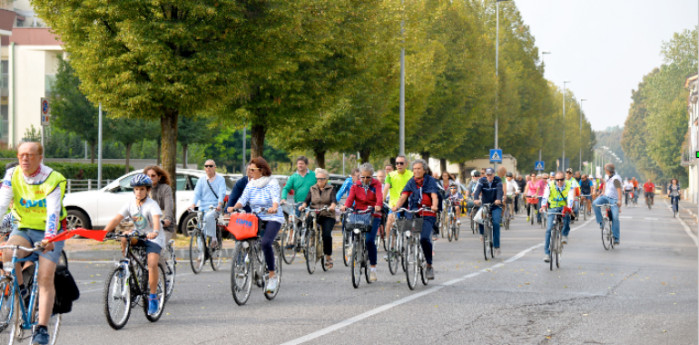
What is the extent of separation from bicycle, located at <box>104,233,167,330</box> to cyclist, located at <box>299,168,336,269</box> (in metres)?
5.65

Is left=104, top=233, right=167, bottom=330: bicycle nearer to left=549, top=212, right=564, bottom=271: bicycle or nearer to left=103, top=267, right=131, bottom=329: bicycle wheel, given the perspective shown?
left=103, top=267, right=131, bottom=329: bicycle wheel

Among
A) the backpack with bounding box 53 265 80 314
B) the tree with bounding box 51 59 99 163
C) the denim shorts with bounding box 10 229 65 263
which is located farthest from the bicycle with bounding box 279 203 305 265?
the tree with bounding box 51 59 99 163

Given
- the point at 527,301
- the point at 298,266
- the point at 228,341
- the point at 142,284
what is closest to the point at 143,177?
the point at 142,284

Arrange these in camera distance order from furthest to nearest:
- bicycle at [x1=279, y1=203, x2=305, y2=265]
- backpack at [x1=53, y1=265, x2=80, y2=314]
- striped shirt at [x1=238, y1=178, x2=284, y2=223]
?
bicycle at [x1=279, y1=203, x2=305, y2=265] < striped shirt at [x1=238, y1=178, x2=284, y2=223] < backpack at [x1=53, y1=265, x2=80, y2=314]

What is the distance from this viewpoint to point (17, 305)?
718cm

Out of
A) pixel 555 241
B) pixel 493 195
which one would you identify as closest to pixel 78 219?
pixel 493 195

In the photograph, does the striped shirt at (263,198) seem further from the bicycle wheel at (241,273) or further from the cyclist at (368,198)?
the cyclist at (368,198)

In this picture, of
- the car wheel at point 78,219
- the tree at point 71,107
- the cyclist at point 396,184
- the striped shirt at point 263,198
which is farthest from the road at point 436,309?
the tree at point 71,107

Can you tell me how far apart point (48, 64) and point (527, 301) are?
62947 mm

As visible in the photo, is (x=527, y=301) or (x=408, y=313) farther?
(x=527, y=301)

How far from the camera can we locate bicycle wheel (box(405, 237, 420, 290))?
485 inches

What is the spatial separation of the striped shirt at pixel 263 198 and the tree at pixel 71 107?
38.7 meters

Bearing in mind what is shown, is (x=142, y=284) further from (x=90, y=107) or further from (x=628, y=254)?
(x=90, y=107)

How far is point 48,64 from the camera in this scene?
2714 inches
